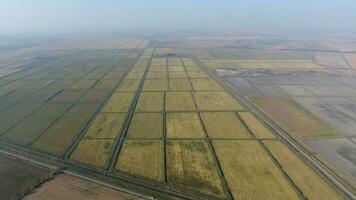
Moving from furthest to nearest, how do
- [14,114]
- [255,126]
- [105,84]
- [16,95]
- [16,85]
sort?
[16,85]
[105,84]
[16,95]
[14,114]
[255,126]

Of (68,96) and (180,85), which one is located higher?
(180,85)

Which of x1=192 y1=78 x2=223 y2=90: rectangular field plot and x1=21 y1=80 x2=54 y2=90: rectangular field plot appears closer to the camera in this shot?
x1=192 y1=78 x2=223 y2=90: rectangular field plot

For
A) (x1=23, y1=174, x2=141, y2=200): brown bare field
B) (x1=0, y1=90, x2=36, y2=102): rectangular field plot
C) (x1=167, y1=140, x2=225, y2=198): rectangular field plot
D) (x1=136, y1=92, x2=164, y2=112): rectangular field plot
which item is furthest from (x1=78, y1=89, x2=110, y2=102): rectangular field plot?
(x1=23, y1=174, x2=141, y2=200): brown bare field

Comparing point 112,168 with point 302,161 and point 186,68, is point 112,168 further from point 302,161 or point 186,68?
point 186,68

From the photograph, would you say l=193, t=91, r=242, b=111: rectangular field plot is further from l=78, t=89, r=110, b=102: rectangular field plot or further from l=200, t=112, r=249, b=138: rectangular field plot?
l=78, t=89, r=110, b=102: rectangular field plot

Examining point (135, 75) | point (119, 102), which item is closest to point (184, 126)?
point (119, 102)

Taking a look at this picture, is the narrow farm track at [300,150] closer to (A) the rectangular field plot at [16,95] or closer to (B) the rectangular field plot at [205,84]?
(B) the rectangular field plot at [205,84]

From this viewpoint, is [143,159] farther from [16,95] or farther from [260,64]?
[260,64]
